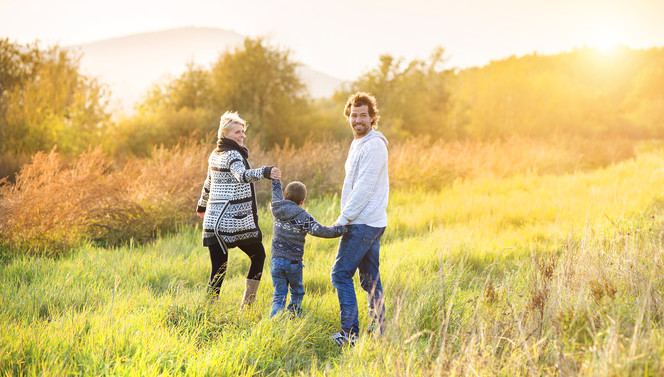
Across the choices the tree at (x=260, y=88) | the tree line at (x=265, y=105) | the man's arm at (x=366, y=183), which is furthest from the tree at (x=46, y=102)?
the man's arm at (x=366, y=183)

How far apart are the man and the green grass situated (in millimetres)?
285

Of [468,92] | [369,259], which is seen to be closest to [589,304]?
[369,259]

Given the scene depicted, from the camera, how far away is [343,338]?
348 cm

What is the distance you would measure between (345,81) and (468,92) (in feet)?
25.0

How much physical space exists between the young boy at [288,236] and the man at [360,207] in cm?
35

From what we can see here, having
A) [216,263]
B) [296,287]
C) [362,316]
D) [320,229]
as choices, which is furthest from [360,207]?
[216,263]

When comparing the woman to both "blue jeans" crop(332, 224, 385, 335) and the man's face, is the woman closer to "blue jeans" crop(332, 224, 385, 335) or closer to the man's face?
→ "blue jeans" crop(332, 224, 385, 335)

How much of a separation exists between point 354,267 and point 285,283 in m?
0.72

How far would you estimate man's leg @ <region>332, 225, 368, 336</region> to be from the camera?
337 centimetres

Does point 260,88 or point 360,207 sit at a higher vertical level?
point 260,88

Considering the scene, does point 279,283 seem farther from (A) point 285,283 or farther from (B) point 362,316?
(B) point 362,316

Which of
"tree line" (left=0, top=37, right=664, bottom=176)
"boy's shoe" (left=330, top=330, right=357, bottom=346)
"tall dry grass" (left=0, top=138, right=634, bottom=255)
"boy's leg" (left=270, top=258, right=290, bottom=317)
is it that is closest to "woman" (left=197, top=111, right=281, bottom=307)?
"boy's leg" (left=270, top=258, right=290, bottom=317)

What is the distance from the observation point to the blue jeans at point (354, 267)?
132 inches

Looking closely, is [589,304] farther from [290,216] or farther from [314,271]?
[314,271]
